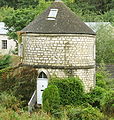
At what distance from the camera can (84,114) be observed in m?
22.3

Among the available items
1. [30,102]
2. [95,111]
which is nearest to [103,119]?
[95,111]

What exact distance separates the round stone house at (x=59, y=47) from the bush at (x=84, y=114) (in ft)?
8.87

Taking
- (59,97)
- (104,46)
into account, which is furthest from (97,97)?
(104,46)

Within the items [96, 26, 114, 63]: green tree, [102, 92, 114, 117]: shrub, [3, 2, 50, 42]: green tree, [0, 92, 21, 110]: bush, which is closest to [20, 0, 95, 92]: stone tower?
[102, 92, 114, 117]: shrub

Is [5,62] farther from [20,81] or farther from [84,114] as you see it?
[84,114]

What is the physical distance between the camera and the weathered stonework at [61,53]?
24141 mm

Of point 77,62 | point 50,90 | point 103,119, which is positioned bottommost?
point 103,119

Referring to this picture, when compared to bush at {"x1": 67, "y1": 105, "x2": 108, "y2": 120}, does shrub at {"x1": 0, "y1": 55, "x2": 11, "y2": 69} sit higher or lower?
higher

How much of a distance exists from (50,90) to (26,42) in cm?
369

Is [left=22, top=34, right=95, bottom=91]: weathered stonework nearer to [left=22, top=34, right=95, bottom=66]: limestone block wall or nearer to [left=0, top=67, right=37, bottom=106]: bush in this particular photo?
[left=22, top=34, right=95, bottom=66]: limestone block wall

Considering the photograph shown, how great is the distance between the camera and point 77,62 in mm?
24578

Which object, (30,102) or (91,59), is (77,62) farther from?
(30,102)

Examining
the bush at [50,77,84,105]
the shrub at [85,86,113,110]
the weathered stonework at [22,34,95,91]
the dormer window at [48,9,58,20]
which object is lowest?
the shrub at [85,86,113,110]

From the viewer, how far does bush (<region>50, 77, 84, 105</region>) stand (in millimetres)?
23938
